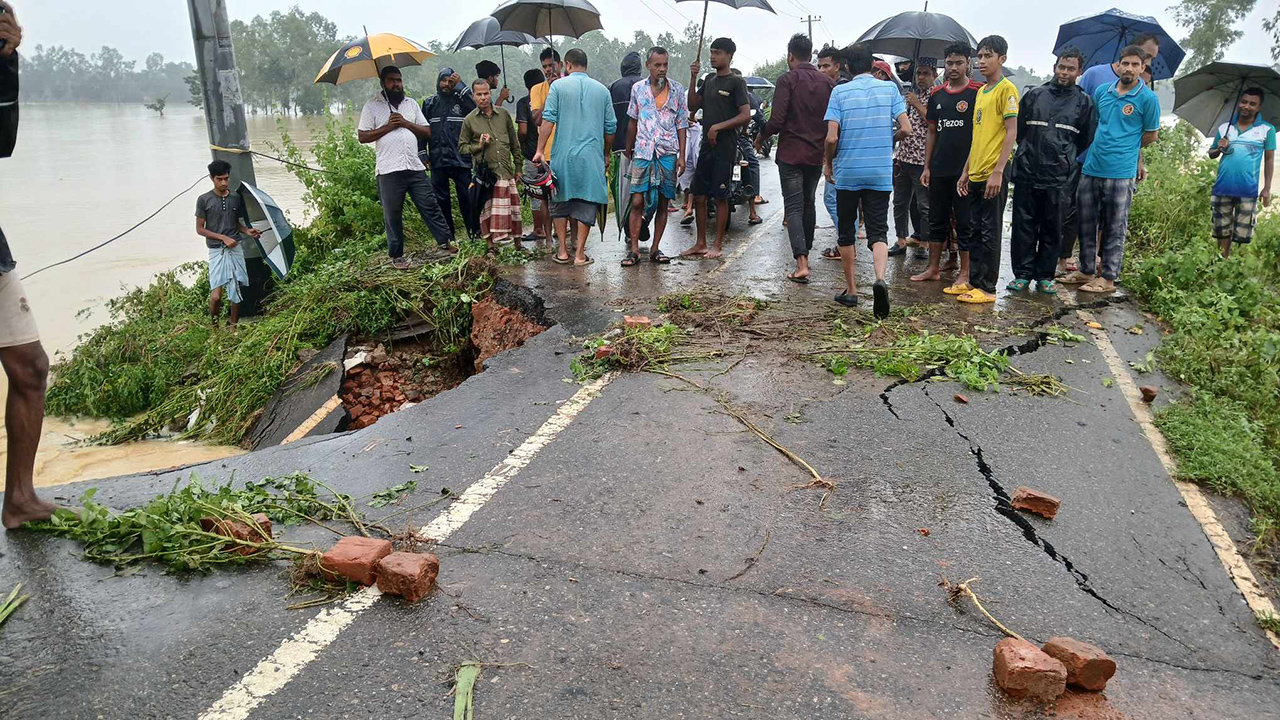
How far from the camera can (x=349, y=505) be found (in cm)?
362

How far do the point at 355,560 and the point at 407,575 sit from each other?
0.23 m

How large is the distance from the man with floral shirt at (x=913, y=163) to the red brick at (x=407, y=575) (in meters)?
6.54

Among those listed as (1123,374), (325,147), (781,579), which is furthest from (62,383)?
(1123,374)

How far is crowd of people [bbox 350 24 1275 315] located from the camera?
6711 millimetres

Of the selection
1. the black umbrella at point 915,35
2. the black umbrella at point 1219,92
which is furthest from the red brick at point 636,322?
the black umbrella at point 1219,92

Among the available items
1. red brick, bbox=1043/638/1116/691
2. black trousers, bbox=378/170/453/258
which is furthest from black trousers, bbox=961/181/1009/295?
black trousers, bbox=378/170/453/258

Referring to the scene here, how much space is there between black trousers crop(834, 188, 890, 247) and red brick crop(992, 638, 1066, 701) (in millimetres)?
Result: 4537

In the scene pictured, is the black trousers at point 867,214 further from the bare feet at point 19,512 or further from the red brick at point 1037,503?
the bare feet at point 19,512

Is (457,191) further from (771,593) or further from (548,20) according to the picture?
(771,593)

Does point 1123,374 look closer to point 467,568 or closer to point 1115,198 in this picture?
point 1115,198

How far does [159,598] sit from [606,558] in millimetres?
1593

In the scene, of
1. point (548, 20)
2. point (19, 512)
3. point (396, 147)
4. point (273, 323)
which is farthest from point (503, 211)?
point (19, 512)

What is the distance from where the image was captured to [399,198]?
8.16 m

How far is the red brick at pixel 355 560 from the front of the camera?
2.99 meters
